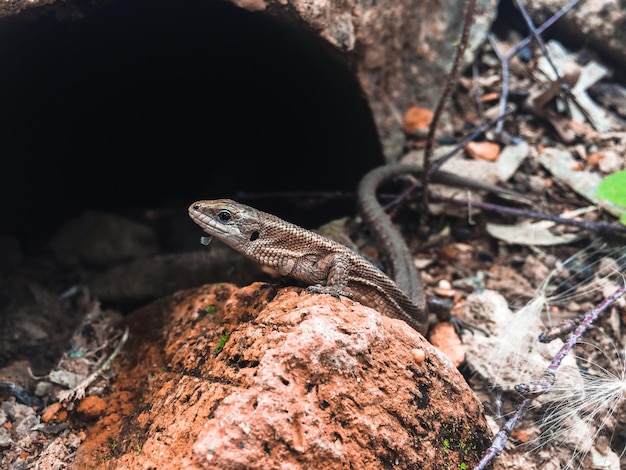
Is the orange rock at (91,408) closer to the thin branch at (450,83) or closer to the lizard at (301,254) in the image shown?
the lizard at (301,254)

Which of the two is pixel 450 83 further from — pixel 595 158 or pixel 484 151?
pixel 595 158

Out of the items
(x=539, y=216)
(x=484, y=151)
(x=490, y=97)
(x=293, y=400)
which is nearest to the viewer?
(x=293, y=400)

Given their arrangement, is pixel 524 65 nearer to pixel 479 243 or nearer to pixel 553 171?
pixel 553 171

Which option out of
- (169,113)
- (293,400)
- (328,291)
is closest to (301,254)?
(328,291)

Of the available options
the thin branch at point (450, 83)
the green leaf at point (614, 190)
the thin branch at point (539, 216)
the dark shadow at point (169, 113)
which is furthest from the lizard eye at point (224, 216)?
the green leaf at point (614, 190)

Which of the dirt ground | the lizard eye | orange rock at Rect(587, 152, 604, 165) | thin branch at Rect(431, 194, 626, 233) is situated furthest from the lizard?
orange rock at Rect(587, 152, 604, 165)

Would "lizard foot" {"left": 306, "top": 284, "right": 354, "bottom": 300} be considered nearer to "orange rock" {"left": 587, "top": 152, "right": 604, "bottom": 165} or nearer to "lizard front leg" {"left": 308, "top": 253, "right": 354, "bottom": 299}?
"lizard front leg" {"left": 308, "top": 253, "right": 354, "bottom": 299}
